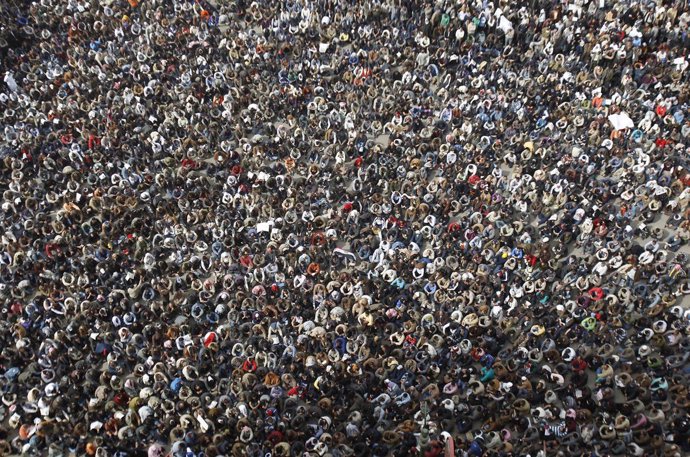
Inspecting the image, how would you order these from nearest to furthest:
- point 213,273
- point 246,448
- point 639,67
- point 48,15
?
point 246,448, point 213,273, point 639,67, point 48,15

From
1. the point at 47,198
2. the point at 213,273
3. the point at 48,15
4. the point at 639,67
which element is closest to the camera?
the point at 213,273

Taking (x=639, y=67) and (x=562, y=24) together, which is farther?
(x=562, y=24)

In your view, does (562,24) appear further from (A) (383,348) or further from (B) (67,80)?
(B) (67,80)

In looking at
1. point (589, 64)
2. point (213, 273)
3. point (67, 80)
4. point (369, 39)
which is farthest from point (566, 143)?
point (67, 80)

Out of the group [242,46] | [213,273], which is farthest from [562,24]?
[213,273]

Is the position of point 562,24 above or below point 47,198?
above

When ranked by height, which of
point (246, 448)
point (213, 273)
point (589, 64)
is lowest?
point (246, 448)
